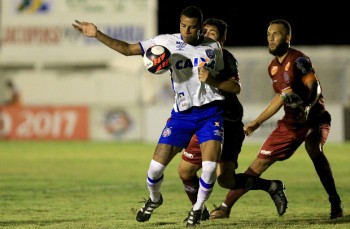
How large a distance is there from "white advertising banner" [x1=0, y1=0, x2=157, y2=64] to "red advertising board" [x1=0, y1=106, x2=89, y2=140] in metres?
2.53

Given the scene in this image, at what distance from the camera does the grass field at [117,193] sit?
9711mm

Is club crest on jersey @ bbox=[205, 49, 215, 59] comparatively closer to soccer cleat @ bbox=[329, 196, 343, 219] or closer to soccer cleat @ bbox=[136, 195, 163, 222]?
soccer cleat @ bbox=[136, 195, 163, 222]

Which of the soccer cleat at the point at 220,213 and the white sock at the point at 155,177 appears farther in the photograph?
the soccer cleat at the point at 220,213

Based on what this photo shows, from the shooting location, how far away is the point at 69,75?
3228 cm

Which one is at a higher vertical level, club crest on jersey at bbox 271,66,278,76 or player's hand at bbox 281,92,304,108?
club crest on jersey at bbox 271,66,278,76

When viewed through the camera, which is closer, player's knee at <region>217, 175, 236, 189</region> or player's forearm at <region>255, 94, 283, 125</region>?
player's knee at <region>217, 175, 236, 189</region>

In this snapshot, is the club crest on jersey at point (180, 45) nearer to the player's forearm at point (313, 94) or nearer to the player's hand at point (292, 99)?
the player's hand at point (292, 99)

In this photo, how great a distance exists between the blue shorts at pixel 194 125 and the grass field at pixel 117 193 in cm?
91

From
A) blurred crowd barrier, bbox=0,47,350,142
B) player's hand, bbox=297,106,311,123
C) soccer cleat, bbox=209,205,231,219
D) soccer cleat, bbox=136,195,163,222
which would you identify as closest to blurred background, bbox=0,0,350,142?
blurred crowd barrier, bbox=0,47,350,142

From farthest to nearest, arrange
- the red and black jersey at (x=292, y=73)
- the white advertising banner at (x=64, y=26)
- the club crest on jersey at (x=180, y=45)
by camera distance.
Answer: the white advertising banner at (x=64, y=26) → the red and black jersey at (x=292, y=73) → the club crest on jersey at (x=180, y=45)

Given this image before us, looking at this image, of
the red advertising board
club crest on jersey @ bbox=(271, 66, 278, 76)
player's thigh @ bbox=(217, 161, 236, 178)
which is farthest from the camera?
the red advertising board

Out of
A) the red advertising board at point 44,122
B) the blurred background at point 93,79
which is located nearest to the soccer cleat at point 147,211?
the blurred background at point 93,79

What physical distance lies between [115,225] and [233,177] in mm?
1405

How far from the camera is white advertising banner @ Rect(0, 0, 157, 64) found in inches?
1103
